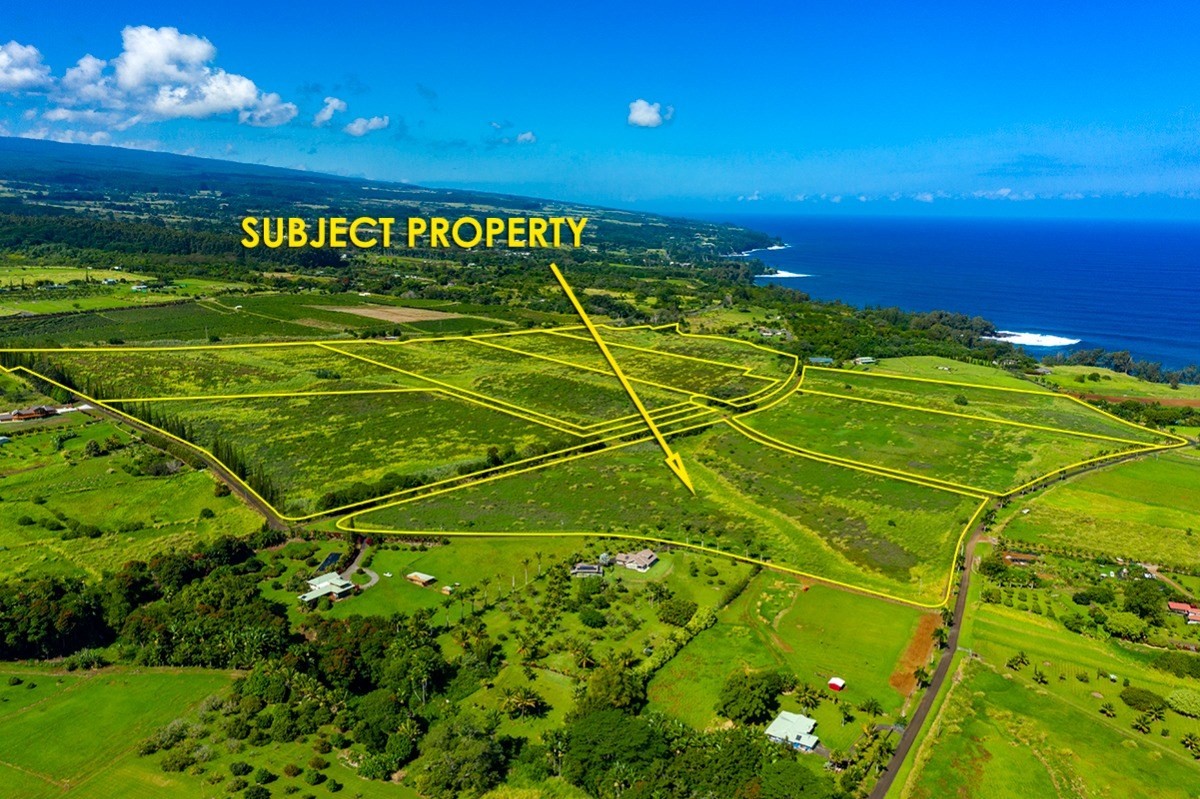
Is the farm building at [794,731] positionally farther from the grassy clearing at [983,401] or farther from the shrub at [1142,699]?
the grassy clearing at [983,401]

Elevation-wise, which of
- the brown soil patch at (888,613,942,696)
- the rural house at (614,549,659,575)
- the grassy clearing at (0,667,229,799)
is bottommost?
the grassy clearing at (0,667,229,799)

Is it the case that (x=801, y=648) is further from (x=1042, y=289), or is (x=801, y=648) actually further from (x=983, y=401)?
(x=1042, y=289)

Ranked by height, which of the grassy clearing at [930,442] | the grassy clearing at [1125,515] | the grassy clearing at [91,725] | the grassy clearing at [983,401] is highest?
the grassy clearing at [983,401]

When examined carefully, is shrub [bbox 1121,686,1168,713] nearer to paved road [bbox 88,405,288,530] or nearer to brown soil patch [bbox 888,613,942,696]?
brown soil patch [bbox 888,613,942,696]

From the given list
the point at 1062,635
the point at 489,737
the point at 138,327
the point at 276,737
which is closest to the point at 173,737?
the point at 276,737

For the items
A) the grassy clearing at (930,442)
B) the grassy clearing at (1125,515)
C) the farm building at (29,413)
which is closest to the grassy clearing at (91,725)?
the farm building at (29,413)

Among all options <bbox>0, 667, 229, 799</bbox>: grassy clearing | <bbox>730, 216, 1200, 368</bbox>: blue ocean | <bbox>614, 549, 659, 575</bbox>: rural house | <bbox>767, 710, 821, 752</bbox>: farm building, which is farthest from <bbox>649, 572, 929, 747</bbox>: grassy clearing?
<bbox>730, 216, 1200, 368</bbox>: blue ocean
